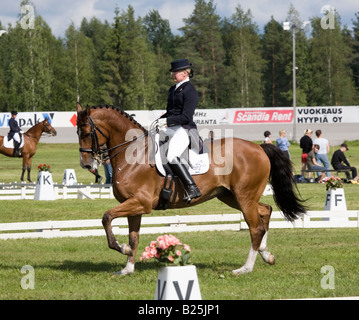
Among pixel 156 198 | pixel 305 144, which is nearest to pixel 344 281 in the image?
pixel 156 198

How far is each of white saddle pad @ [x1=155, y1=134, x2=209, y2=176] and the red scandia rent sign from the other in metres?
38.0

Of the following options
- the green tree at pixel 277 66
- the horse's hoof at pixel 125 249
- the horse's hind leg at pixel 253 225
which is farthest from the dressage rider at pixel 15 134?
the green tree at pixel 277 66

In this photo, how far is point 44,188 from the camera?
19641 millimetres

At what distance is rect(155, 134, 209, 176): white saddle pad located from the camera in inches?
371

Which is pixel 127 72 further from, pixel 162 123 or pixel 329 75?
pixel 162 123

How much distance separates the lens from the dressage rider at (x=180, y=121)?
30.6 ft

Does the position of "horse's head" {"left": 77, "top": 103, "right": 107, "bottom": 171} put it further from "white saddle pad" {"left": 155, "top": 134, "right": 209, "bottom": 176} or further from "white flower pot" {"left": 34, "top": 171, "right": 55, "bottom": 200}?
"white flower pot" {"left": 34, "top": 171, "right": 55, "bottom": 200}

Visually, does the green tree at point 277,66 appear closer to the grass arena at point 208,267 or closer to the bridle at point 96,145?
the grass arena at point 208,267

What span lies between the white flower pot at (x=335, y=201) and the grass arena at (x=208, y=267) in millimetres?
1480

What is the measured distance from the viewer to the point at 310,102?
264ft

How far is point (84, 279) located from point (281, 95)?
73.6 meters

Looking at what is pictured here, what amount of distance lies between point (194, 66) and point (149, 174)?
219 ft

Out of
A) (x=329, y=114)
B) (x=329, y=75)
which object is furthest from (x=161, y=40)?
(x=329, y=114)

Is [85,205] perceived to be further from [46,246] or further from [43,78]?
[43,78]
